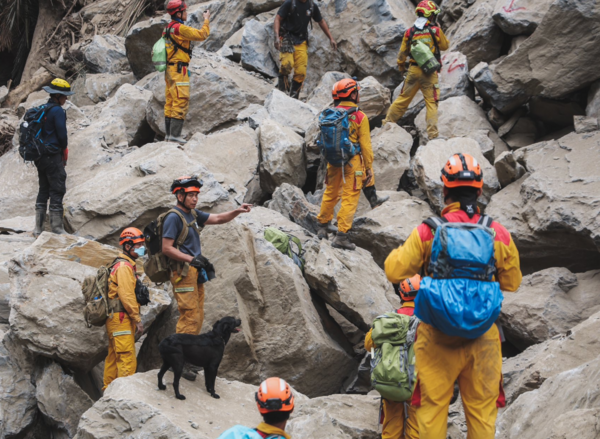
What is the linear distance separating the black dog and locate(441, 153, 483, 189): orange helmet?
2737mm

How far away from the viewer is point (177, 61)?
35.1 ft

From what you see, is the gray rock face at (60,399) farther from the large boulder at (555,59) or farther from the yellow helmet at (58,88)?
the large boulder at (555,59)

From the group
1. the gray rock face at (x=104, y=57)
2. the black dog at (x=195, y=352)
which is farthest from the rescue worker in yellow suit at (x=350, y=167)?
the gray rock face at (x=104, y=57)

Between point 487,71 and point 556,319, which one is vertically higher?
point 487,71

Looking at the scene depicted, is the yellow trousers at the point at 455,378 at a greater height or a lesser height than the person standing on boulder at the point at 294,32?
lesser

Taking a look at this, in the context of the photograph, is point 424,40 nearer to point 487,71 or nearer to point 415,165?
point 487,71

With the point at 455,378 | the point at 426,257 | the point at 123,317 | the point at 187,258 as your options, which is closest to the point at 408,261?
the point at 426,257

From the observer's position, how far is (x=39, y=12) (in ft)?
62.7

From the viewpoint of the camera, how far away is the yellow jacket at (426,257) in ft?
13.1

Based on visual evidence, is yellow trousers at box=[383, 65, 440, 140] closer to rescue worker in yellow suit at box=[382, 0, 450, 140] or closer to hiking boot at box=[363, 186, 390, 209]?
rescue worker in yellow suit at box=[382, 0, 450, 140]

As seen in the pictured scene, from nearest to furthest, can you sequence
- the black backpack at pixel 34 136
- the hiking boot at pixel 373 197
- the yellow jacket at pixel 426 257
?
the yellow jacket at pixel 426 257 < the black backpack at pixel 34 136 < the hiking boot at pixel 373 197

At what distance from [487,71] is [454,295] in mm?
8251

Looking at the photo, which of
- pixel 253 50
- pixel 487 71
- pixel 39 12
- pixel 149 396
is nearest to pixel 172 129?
pixel 253 50

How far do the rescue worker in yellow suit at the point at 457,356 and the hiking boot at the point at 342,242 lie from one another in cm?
429
